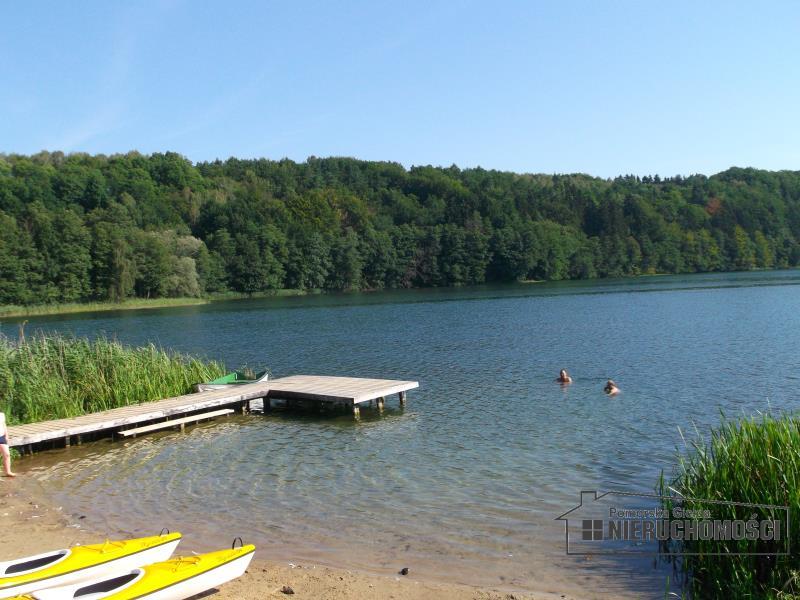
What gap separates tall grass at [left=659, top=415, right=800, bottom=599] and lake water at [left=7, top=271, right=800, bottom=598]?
22.5 inches

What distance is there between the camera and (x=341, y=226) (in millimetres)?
112438

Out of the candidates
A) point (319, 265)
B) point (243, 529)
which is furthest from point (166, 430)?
point (319, 265)

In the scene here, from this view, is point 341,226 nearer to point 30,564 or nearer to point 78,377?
point 78,377

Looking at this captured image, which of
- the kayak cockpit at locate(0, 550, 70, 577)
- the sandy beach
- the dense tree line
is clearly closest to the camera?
the kayak cockpit at locate(0, 550, 70, 577)

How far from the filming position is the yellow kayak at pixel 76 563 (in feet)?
18.8

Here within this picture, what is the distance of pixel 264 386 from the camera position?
17812 mm

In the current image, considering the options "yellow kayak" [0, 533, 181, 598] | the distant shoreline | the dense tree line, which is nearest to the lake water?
"yellow kayak" [0, 533, 181, 598]

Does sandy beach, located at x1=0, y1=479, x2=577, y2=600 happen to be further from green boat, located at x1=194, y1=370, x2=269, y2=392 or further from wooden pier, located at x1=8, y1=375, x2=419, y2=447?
green boat, located at x1=194, y1=370, x2=269, y2=392

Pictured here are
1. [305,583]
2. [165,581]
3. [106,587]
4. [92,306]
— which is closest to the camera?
[106,587]

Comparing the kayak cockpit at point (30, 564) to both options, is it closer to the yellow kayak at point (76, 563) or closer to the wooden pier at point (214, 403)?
the yellow kayak at point (76, 563)

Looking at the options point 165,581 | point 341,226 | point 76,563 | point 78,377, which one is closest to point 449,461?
point 165,581

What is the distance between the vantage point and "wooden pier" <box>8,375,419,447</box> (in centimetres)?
1324

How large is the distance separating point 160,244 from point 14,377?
6559 centimetres

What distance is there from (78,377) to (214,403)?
342 cm
